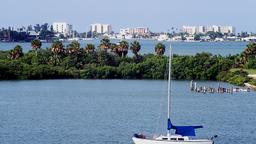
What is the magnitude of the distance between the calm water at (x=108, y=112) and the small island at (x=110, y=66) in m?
11.1

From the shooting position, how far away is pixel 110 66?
132m

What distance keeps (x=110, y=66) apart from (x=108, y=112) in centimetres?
5533

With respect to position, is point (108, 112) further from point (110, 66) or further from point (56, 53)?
point (56, 53)

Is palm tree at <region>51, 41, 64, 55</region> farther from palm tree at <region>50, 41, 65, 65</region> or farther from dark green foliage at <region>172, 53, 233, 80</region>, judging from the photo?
dark green foliage at <region>172, 53, 233, 80</region>

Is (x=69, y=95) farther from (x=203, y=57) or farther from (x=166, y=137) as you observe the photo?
(x=166, y=137)

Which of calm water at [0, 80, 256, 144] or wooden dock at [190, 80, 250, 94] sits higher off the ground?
calm water at [0, 80, 256, 144]

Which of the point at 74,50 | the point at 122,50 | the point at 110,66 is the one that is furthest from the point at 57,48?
the point at 122,50

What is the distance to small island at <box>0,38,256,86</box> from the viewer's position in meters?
124

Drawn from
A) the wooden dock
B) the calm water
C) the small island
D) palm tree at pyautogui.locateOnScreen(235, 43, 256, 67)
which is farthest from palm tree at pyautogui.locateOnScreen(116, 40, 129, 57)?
the wooden dock

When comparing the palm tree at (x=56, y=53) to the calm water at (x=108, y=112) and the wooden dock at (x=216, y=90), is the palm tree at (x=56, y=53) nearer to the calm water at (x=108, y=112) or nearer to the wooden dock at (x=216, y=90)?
the calm water at (x=108, y=112)

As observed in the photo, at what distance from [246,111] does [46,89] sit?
114 ft

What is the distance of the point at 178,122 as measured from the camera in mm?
68188

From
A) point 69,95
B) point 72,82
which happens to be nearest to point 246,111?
point 69,95

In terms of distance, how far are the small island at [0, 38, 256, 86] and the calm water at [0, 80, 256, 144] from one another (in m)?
11.1
